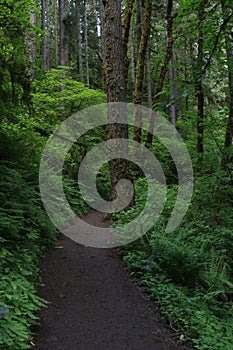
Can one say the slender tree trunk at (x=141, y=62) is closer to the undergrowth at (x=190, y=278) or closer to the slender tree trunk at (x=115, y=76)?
the slender tree trunk at (x=115, y=76)

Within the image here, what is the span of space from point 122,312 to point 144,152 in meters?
10.2

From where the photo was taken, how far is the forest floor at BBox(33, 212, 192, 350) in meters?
3.55

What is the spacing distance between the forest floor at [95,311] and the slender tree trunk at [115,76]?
265cm

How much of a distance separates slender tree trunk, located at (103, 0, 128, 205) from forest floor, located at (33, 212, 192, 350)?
2652 mm

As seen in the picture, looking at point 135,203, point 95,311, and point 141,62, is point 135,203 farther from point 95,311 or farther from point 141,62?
point 141,62

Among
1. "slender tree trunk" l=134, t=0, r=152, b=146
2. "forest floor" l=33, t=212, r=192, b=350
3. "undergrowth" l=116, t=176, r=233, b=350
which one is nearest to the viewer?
"forest floor" l=33, t=212, r=192, b=350

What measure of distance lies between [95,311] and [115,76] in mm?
5705

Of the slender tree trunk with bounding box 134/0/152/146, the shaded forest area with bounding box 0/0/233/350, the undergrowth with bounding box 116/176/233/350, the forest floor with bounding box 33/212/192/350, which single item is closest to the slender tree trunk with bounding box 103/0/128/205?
the shaded forest area with bounding box 0/0/233/350

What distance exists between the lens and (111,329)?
12.5ft

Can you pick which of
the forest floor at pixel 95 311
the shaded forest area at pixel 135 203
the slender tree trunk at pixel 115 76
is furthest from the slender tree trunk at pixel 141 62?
the forest floor at pixel 95 311

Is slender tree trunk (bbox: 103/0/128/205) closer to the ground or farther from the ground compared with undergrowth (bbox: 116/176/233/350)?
farther from the ground

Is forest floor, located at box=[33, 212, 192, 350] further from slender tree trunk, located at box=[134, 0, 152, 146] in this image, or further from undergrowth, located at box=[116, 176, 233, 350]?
slender tree trunk, located at box=[134, 0, 152, 146]

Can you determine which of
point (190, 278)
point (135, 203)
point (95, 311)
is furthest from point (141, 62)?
point (95, 311)

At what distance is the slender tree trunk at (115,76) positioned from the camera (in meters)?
7.83
